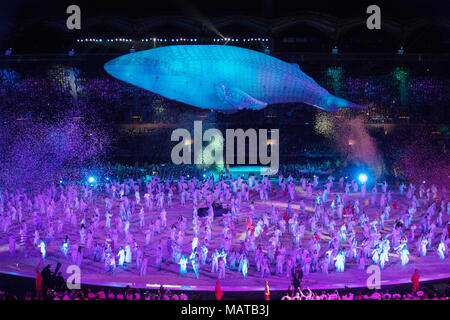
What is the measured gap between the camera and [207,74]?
37.3 ft

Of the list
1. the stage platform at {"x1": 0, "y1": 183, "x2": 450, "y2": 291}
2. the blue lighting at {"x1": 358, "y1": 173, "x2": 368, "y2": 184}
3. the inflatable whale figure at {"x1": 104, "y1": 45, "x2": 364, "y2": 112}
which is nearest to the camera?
the inflatable whale figure at {"x1": 104, "y1": 45, "x2": 364, "y2": 112}

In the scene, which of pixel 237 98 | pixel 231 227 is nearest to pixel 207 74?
pixel 237 98

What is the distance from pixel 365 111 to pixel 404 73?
370 centimetres

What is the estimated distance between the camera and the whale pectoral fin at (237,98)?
37.6 feet

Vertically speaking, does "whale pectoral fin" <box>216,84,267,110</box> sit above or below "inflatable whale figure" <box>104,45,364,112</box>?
below

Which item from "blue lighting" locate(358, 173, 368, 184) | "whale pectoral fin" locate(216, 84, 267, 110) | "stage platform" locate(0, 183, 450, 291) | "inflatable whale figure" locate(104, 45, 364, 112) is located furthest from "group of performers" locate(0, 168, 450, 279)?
"inflatable whale figure" locate(104, 45, 364, 112)

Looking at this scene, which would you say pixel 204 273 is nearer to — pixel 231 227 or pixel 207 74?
pixel 231 227

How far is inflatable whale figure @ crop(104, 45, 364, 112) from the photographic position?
1137 cm

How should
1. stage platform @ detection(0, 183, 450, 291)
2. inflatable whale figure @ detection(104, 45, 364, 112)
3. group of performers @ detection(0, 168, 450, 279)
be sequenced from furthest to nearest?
1. group of performers @ detection(0, 168, 450, 279)
2. stage platform @ detection(0, 183, 450, 291)
3. inflatable whale figure @ detection(104, 45, 364, 112)

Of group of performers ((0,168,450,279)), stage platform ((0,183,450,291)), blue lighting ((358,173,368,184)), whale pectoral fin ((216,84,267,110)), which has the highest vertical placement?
whale pectoral fin ((216,84,267,110))

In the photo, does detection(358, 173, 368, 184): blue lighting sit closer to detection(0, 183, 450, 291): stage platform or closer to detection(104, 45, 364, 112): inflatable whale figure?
detection(0, 183, 450, 291): stage platform

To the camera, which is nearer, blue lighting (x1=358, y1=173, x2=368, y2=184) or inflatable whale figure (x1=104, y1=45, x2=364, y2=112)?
inflatable whale figure (x1=104, y1=45, x2=364, y2=112)

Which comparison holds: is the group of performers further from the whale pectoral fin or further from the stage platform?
the whale pectoral fin

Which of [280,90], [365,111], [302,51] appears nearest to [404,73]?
[365,111]
